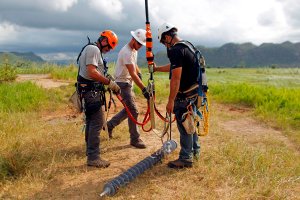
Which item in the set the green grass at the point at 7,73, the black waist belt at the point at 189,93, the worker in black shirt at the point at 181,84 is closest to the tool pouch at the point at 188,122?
the worker in black shirt at the point at 181,84

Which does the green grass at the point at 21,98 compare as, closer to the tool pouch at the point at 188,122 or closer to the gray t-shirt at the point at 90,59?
the gray t-shirt at the point at 90,59

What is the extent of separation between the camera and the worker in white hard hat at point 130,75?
636cm

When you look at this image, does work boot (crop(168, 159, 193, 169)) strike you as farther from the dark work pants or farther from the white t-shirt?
the white t-shirt

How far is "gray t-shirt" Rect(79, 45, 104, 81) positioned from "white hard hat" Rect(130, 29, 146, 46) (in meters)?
0.99

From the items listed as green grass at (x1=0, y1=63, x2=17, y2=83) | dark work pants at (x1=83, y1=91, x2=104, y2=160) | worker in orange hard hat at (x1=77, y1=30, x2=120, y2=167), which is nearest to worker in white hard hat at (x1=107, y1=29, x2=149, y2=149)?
worker in orange hard hat at (x1=77, y1=30, x2=120, y2=167)

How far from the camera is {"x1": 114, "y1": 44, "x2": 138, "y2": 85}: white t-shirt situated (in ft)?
21.0

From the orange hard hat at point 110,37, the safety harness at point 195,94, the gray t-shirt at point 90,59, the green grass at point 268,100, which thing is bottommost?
the green grass at point 268,100

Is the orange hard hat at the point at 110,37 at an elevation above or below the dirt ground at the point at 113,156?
above

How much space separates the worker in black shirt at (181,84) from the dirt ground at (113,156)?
808mm

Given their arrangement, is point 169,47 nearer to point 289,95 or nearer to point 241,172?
point 241,172

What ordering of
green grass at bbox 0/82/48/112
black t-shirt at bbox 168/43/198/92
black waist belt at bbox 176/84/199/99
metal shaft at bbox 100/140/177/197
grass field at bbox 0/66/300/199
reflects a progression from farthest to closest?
green grass at bbox 0/82/48/112, black waist belt at bbox 176/84/199/99, black t-shirt at bbox 168/43/198/92, grass field at bbox 0/66/300/199, metal shaft at bbox 100/140/177/197

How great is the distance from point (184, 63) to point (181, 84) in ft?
1.30

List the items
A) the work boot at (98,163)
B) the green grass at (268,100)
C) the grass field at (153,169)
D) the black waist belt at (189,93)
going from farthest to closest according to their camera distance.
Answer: the green grass at (268,100) → the work boot at (98,163) → the black waist belt at (189,93) → the grass field at (153,169)

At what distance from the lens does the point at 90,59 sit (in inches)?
215
